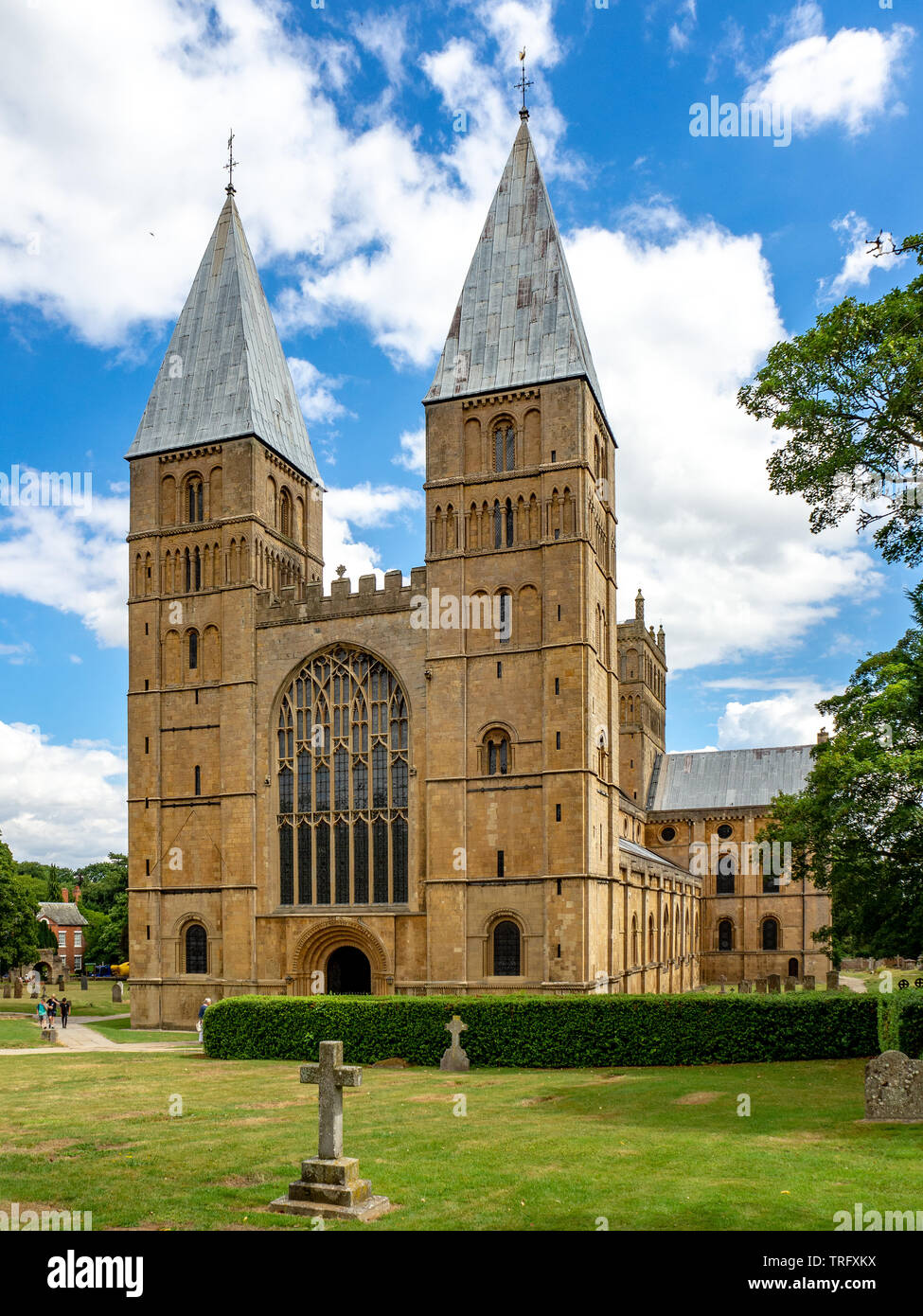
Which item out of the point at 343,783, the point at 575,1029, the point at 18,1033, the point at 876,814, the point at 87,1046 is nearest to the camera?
the point at 876,814

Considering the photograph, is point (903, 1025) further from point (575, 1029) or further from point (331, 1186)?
point (331, 1186)

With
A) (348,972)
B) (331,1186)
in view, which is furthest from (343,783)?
(331,1186)

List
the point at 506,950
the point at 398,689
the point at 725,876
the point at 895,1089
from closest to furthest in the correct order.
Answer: the point at 895,1089
the point at 506,950
the point at 398,689
the point at 725,876

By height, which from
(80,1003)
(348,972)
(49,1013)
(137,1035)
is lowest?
(80,1003)

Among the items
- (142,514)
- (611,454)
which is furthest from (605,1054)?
(142,514)

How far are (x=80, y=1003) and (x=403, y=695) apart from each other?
26.9m

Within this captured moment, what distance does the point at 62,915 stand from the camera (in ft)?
299

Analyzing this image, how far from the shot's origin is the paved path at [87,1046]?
33.0m

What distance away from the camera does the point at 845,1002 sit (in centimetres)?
2650

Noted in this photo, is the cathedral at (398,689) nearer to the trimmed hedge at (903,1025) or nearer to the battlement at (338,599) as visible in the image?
the battlement at (338,599)

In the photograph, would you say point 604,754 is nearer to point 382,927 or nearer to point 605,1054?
point 382,927

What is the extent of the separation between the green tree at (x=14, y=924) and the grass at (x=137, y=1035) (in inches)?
458

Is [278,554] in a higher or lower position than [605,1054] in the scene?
higher
